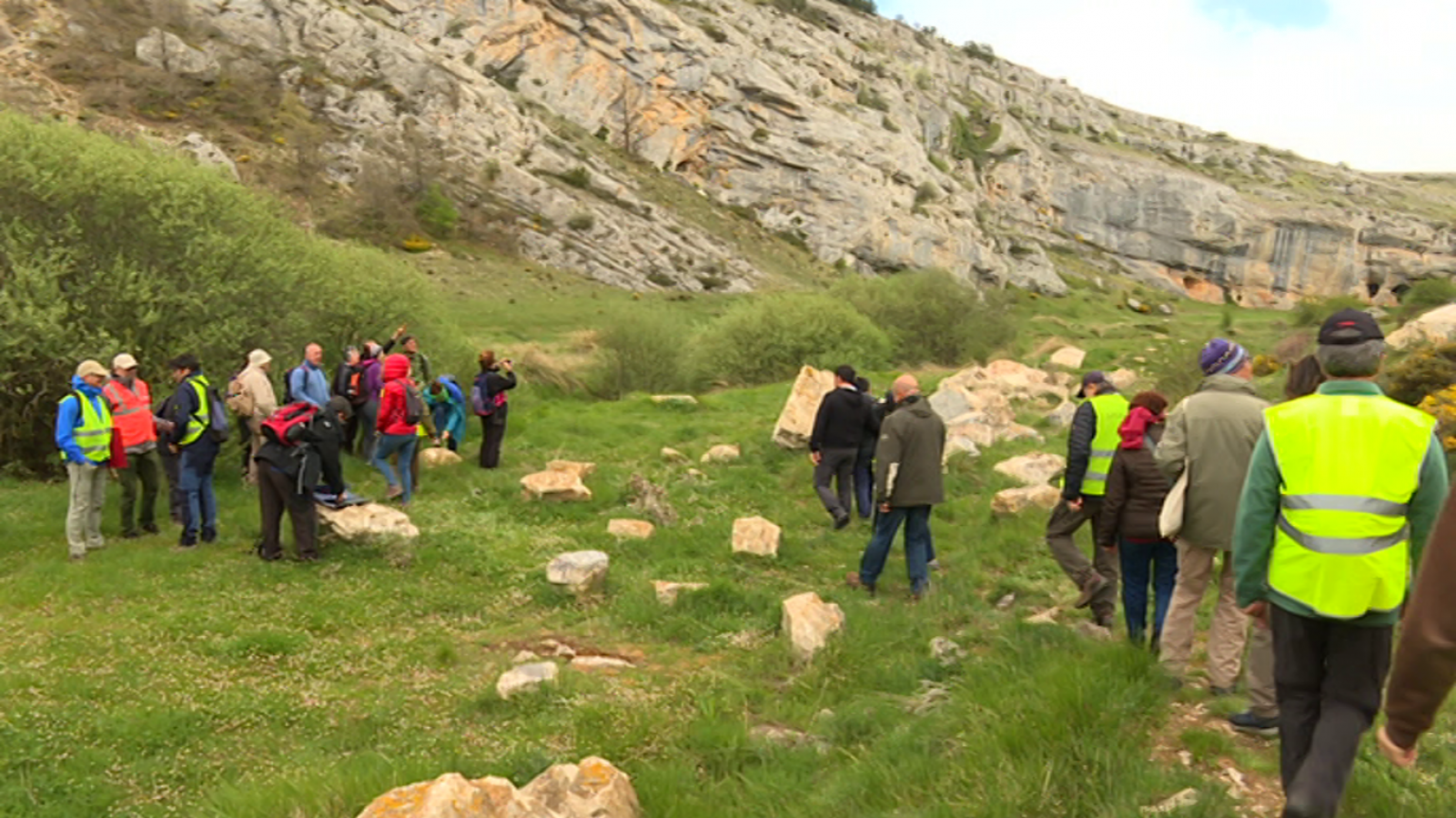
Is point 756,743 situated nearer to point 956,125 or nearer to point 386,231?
point 386,231

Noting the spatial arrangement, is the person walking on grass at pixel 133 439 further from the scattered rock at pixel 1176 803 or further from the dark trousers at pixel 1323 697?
the dark trousers at pixel 1323 697

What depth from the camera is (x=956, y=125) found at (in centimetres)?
9962

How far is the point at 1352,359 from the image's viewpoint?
3.51 m

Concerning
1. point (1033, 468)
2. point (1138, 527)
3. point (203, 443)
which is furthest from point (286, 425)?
point (1033, 468)

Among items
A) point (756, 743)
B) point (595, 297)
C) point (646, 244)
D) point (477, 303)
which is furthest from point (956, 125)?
point (756, 743)

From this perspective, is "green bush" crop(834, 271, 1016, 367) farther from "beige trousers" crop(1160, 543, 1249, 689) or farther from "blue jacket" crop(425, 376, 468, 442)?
"beige trousers" crop(1160, 543, 1249, 689)

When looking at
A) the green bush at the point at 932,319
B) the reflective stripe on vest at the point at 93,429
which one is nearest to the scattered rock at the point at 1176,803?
the reflective stripe on vest at the point at 93,429

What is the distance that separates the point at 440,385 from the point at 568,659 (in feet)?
26.3

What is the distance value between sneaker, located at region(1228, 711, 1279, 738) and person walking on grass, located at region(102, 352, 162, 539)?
1149cm

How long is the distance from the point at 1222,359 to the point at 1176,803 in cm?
322

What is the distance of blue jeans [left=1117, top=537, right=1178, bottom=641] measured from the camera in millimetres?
6109

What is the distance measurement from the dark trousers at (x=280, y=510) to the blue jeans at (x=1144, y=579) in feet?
27.4

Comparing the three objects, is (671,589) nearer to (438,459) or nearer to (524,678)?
(524,678)

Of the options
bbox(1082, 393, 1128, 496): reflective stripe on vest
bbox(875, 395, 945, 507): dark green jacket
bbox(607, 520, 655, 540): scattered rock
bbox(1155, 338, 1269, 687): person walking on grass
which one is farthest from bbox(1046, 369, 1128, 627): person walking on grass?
bbox(607, 520, 655, 540): scattered rock
